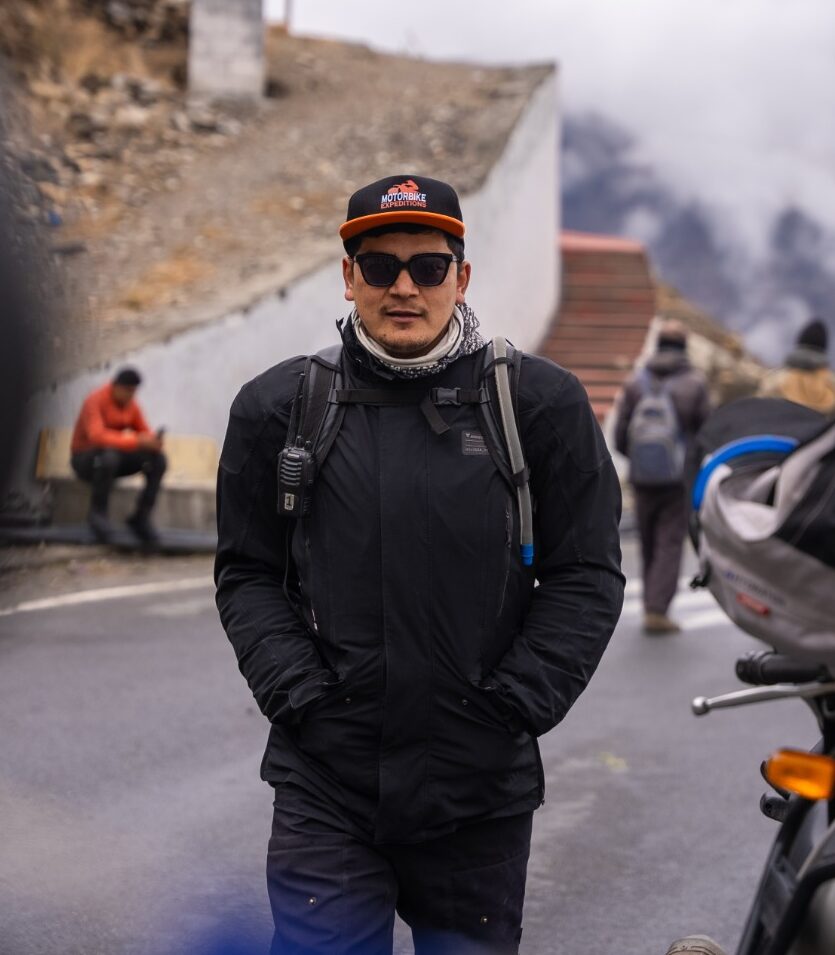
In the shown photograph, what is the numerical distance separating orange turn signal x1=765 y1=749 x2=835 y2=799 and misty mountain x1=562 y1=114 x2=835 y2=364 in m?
33.9

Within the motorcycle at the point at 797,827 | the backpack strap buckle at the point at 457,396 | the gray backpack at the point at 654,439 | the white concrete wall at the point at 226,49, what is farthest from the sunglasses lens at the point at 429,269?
the white concrete wall at the point at 226,49

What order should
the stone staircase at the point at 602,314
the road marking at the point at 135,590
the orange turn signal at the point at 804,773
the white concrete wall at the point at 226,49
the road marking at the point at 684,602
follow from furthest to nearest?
the white concrete wall at the point at 226,49
the stone staircase at the point at 602,314
the road marking at the point at 684,602
the road marking at the point at 135,590
the orange turn signal at the point at 804,773

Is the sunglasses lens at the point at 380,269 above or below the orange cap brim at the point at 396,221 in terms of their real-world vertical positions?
below

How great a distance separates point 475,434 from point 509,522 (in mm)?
175

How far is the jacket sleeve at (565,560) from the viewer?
114 inches

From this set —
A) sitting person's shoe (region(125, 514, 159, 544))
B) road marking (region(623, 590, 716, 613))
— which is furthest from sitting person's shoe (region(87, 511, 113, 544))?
road marking (region(623, 590, 716, 613))

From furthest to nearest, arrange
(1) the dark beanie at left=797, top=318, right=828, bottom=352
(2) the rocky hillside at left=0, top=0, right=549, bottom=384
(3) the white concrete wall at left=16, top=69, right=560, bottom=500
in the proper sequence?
(2) the rocky hillside at left=0, top=0, right=549, bottom=384
(3) the white concrete wall at left=16, top=69, right=560, bottom=500
(1) the dark beanie at left=797, top=318, right=828, bottom=352

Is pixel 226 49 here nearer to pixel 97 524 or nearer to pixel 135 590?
pixel 135 590

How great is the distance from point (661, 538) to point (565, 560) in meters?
6.74

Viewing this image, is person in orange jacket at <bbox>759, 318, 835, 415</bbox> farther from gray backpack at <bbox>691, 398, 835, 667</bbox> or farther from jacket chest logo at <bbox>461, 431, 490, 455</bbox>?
gray backpack at <bbox>691, 398, 835, 667</bbox>

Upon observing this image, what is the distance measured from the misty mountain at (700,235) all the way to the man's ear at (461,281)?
33136 mm

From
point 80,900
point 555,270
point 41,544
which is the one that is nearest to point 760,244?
point 555,270

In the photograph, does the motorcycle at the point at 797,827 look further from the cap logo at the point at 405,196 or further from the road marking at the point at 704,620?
the road marking at the point at 704,620

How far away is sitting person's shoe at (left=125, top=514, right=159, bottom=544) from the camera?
39.7 feet
